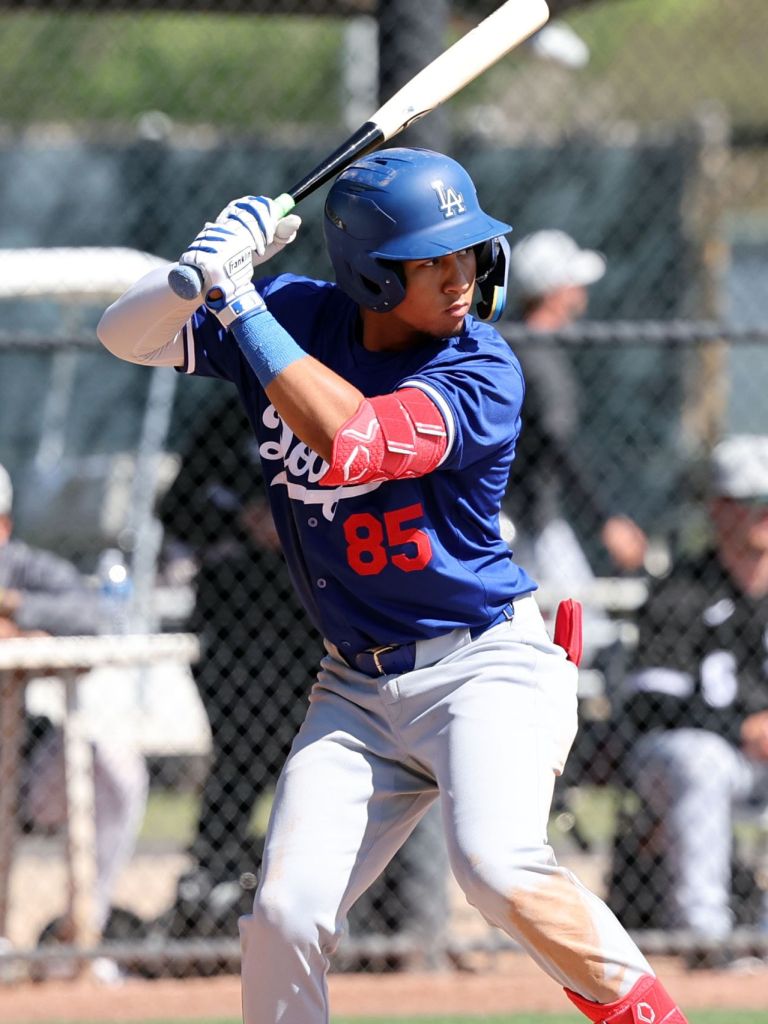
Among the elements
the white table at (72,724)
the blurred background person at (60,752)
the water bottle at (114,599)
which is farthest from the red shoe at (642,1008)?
the water bottle at (114,599)

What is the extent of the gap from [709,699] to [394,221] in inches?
102

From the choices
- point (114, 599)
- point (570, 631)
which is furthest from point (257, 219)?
point (114, 599)

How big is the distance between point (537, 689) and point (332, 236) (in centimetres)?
90

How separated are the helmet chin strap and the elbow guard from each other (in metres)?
0.33

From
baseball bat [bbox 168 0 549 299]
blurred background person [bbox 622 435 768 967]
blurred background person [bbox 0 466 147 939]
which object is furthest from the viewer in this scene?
blurred background person [bbox 0 466 147 939]

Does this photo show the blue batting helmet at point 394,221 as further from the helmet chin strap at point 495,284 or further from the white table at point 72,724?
the white table at point 72,724

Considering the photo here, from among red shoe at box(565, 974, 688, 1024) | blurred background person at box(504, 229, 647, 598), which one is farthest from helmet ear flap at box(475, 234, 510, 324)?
blurred background person at box(504, 229, 647, 598)

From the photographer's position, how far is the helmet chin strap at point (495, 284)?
3125mm

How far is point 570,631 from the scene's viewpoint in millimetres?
3277

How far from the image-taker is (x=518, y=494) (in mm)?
5465

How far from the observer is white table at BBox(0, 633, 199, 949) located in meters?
4.80

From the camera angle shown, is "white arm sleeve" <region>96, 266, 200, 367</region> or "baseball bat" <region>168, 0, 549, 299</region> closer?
"white arm sleeve" <region>96, 266, 200, 367</region>

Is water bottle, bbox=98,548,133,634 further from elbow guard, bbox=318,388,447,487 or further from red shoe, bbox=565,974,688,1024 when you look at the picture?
red shoe, bbox=565,974,688,1024

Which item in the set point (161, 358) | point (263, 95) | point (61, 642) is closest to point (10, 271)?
point (61, 642)
